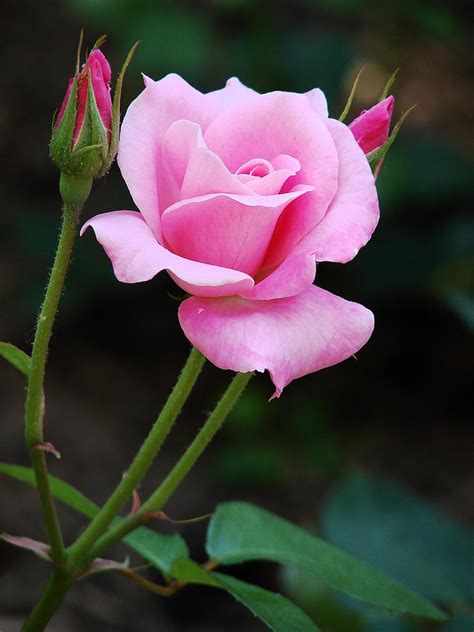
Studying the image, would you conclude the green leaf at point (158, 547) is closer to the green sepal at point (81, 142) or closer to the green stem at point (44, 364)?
the green stem at point (44, 364)

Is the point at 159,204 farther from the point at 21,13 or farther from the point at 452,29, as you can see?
the point at 21,13

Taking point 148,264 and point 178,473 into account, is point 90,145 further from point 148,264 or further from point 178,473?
point 178,473

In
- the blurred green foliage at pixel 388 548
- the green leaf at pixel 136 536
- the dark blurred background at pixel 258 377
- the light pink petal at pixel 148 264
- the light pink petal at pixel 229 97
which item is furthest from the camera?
the dark blurred background at pixel 258 377

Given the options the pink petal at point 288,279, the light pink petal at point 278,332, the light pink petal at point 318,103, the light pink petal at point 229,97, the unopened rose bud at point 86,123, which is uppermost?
the light pink petal at point 318,103

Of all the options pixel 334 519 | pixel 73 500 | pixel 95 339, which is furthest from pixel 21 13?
pixel 73 500

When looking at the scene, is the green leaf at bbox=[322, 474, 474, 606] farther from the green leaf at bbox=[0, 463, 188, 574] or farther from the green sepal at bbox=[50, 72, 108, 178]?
the green sepal at bbox=[50, 72, 108, 178]

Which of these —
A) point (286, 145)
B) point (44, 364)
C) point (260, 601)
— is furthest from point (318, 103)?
point (260, 601)

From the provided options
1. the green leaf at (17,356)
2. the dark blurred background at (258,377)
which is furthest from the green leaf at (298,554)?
the dark blurred background at (258,377)
